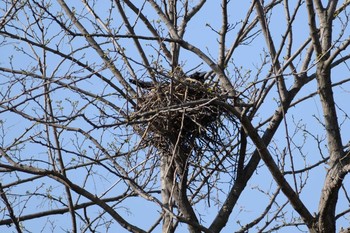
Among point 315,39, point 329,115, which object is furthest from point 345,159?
point 315,39

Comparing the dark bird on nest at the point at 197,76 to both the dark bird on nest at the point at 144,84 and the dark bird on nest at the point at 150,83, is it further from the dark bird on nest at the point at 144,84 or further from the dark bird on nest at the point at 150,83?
the dark bird on nest at the point at 144,84

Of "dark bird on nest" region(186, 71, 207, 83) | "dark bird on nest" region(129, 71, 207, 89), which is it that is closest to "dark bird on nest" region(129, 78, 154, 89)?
"dark bird on nest" region(129, 71, 207, 89)

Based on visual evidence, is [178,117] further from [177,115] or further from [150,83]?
[150,83]

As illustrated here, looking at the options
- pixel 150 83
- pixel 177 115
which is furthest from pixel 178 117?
pixel 150 83

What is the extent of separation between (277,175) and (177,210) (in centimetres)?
128

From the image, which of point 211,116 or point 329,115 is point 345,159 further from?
point 211,116

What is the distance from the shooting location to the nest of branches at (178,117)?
233 inches

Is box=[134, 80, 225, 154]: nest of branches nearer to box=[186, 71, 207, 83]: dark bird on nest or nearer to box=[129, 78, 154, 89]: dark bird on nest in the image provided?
box=[129, 78, 154, 89]: dark bird on nest

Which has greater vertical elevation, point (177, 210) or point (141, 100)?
point (141, 100)

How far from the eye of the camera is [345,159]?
5.61 metres

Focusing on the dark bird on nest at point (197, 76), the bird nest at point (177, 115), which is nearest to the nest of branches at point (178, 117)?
the bird nest at point (177, 115)

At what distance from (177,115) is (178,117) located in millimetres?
24

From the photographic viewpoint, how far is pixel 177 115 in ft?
19.7

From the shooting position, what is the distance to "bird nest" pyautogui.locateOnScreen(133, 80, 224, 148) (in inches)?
233
